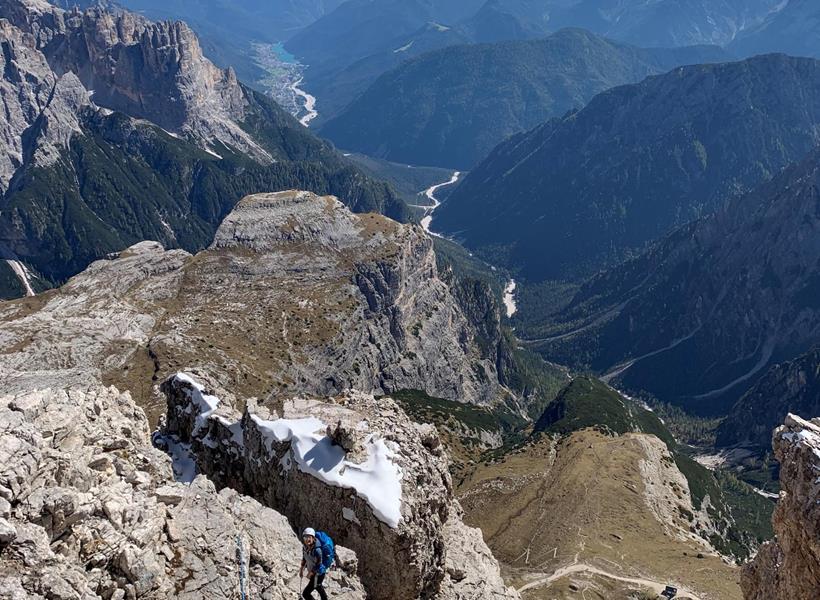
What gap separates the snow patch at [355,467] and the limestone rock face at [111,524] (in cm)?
295

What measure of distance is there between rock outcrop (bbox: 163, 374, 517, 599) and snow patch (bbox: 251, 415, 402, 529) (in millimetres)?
→ 54

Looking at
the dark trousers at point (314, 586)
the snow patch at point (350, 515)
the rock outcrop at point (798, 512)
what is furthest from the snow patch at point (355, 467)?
the rock outcrop at point (798, 512)

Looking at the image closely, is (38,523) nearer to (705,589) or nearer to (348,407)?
(348,407)

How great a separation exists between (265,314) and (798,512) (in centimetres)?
11098

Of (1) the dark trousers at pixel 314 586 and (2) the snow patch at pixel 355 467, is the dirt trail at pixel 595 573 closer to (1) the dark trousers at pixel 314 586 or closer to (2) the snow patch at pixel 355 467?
(2) the snow patch at pixel 355 467

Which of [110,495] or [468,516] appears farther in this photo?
[468,516]

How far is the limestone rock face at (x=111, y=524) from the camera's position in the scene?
69.9 feet

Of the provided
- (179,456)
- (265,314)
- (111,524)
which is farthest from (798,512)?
(265,314)

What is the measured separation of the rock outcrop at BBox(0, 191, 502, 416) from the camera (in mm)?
104250

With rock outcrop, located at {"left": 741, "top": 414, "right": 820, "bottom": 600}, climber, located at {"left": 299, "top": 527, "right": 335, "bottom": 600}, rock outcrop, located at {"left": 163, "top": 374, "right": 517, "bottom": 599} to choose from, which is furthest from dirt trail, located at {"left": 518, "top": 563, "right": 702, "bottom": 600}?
climber, located at {"left": 299, "top": 527, "right": 335, "bottom": 600}

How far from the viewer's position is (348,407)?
41500 mm

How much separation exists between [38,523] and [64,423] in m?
7.68

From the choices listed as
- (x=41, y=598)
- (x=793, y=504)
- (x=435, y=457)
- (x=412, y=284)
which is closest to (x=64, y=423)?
(x=41, y=598)

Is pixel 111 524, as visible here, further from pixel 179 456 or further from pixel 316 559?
pixel 179 456
